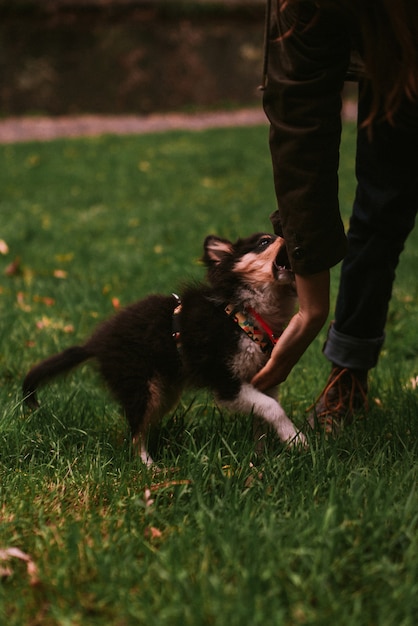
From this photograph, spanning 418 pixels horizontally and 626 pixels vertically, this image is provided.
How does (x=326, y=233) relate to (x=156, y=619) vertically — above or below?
above

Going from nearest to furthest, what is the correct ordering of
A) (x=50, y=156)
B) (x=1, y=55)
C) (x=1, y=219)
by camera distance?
1. (x=1, y=219)
2. (x=50, y=156)
3. (x=1, y=55)

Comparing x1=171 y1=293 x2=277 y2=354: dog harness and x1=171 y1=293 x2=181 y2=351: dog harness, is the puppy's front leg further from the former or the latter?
x1=171 y1=293 x2=181 y2=351: dog harness

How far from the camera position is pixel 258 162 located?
36.7ft

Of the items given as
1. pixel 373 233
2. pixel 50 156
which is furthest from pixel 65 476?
pixel 50 156

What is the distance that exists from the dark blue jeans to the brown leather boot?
0.05m

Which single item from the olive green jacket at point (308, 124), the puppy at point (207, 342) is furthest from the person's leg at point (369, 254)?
the olive green jacket at point (308, 124)

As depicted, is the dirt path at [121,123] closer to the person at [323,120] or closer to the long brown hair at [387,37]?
the person at [323,120]

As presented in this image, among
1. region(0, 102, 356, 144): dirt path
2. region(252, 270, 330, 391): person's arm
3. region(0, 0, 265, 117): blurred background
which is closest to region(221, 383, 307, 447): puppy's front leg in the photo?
region(252, 270, 330, 391): person's arm

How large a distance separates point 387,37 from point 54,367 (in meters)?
1.74

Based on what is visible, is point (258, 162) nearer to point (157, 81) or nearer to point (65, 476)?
point (65, 476)

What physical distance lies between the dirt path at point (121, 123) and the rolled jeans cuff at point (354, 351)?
14.0 m

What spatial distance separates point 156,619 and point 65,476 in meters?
0.92

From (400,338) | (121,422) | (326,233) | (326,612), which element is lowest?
(400,338)

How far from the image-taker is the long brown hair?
2.11 metres
